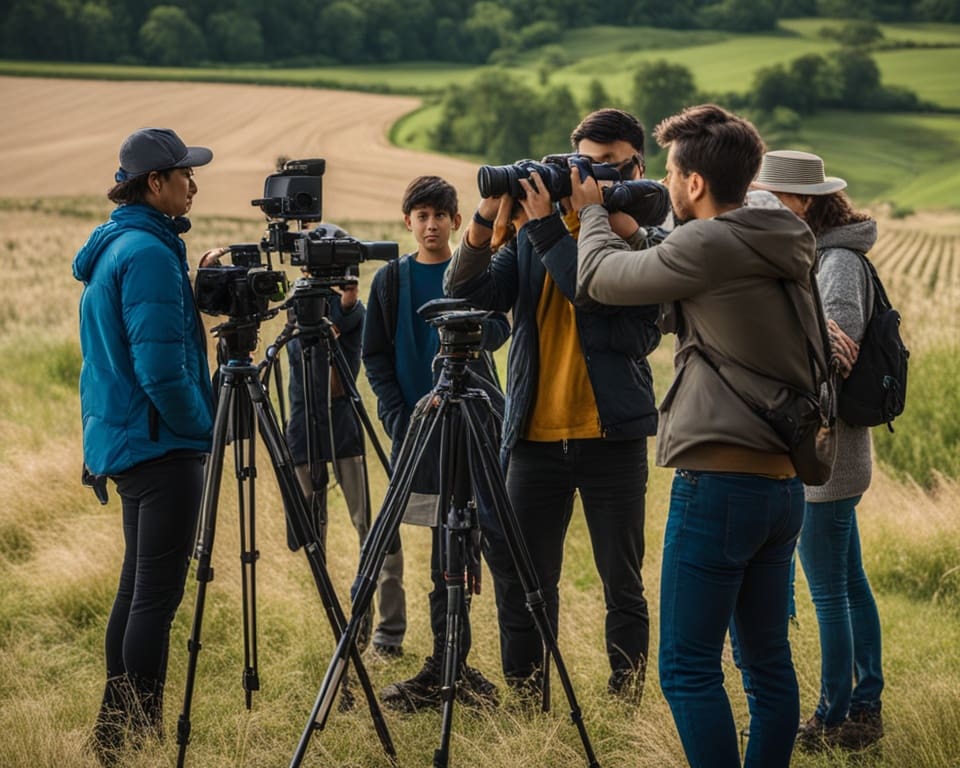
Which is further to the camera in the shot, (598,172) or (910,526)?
(910,526)

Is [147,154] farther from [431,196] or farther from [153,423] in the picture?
[431,196]

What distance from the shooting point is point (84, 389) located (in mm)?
3057

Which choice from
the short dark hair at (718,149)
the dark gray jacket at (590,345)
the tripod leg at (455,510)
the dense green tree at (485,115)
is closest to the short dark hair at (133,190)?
the dark gray jacket at (590,345)

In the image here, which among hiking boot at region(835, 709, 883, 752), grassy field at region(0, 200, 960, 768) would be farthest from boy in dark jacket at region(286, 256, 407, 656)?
hiking boot at region(835, 709, 883, 752)

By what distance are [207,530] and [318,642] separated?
1375 mm

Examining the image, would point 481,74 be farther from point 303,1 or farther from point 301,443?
point 301,443

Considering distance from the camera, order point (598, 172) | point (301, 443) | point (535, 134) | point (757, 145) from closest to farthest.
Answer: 1. point (757, 145)
2. point (598, 172)
3. point (301, 443)
4. point (535, 134)

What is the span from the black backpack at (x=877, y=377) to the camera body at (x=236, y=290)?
1.67 metres

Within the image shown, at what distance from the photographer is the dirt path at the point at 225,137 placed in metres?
16.7

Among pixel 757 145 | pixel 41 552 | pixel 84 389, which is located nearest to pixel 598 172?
pixel 757 145

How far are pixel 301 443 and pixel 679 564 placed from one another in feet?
7.04

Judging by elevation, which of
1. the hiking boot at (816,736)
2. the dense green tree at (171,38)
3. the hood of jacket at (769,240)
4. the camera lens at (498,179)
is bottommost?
the hiking boot at (816,736)

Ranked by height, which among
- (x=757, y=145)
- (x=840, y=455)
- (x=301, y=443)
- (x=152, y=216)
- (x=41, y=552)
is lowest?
(x=41, y=552)

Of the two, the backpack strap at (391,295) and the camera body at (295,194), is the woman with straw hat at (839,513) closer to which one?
the backpack strap at (391,295)
